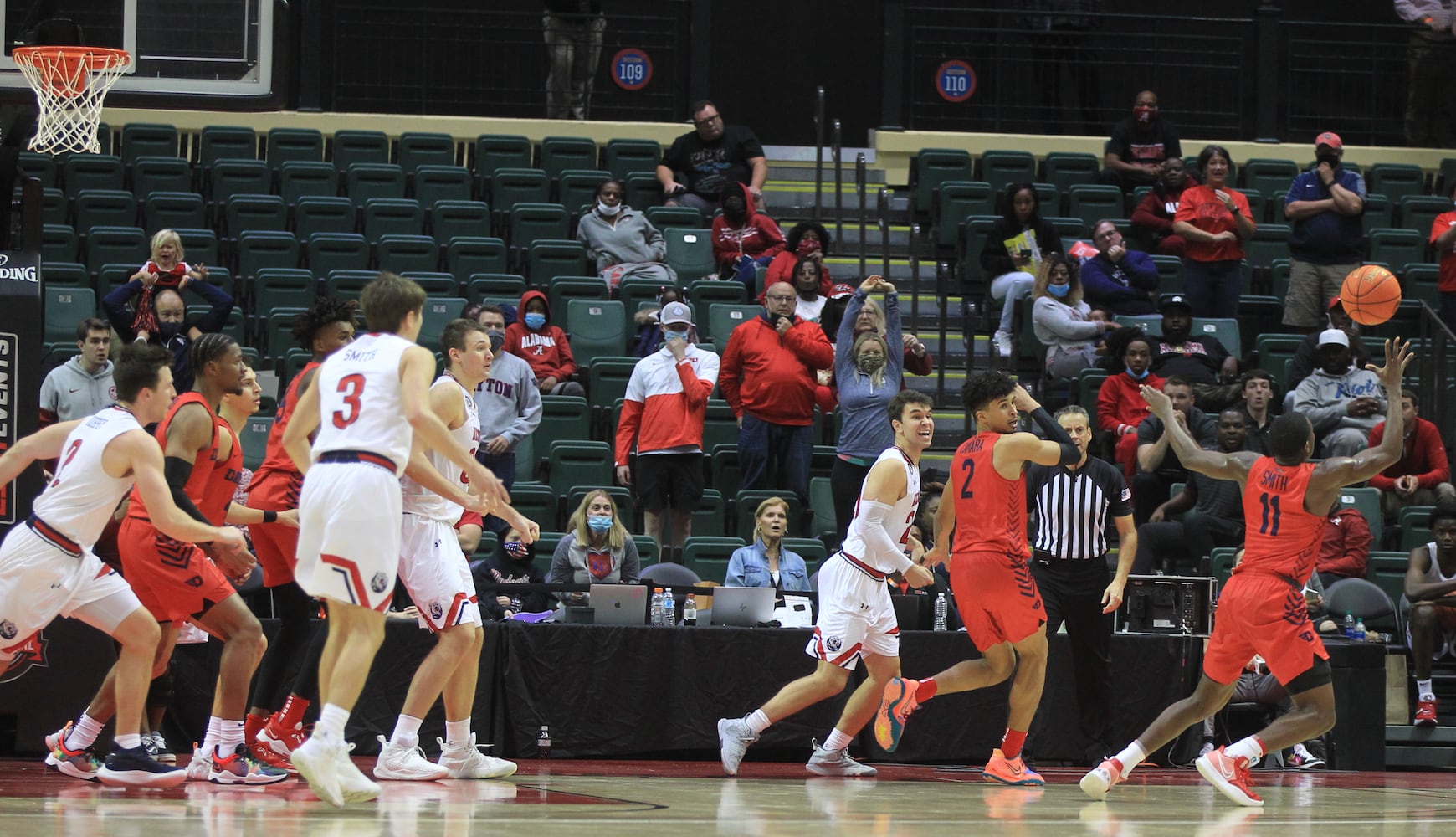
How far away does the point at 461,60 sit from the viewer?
18531 mm

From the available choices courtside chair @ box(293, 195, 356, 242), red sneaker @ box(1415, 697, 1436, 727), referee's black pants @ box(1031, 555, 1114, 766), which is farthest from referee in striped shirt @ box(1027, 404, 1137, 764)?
courtside chair @ box(293, 195, 356, 242)

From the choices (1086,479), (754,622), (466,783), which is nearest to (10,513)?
(466,783)

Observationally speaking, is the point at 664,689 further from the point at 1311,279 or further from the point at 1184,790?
the point at 1311,279

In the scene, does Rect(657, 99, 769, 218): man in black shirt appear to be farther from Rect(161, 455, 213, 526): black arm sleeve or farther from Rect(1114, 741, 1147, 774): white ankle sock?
Rect(161, 455, 213, 526): black arm sleeve

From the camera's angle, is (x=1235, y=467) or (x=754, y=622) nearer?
(x=1235, y=467)

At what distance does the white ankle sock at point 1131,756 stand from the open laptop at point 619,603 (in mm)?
3130

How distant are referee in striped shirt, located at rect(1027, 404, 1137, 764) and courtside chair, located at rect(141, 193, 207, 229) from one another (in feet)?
29.3

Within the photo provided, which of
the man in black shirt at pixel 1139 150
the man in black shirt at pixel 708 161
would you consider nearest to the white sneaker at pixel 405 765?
the man in black shirt at pixel 708 161

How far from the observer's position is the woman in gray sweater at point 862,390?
39.1 ft

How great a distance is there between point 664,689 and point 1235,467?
3504mm

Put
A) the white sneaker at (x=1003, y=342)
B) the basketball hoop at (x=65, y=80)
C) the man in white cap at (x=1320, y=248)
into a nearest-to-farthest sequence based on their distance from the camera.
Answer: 1. the basketball hoop at (x=65, y=80)
2. the white sneaker at (x=1003, y=342)
3. the man in white cap at (x=1320, y=248)

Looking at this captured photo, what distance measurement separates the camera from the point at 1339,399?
1337cm

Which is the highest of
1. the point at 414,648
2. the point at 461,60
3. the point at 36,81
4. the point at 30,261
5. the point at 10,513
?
the point at 461,60

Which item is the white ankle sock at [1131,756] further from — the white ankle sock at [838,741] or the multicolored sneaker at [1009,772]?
the white ankle sock at [838,741]
